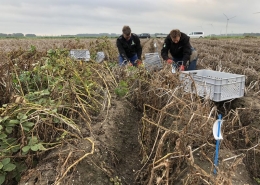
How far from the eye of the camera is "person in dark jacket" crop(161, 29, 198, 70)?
4.97 metres

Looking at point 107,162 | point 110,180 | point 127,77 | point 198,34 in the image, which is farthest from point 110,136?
point 198,34

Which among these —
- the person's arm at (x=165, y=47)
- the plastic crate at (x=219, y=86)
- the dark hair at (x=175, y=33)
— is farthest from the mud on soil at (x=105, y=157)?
the person's arm at (x=165, y=47)

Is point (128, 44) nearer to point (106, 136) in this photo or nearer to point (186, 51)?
point (186, 51)

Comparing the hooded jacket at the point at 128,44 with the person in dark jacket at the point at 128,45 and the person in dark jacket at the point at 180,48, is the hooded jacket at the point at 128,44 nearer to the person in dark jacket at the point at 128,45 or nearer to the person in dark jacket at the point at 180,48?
the person in dark jacket at the point at 128,45

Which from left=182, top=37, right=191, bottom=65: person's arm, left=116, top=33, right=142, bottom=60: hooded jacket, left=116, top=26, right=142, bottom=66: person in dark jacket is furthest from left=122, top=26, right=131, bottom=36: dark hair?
left=182, top=37, right=191, bottom=65: person's arm

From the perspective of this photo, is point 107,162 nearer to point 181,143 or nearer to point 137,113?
point 181,143

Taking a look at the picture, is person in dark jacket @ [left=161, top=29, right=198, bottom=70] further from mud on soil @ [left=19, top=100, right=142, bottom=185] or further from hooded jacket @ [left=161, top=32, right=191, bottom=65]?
mud on soil @ [left=19, top=100, right=142, bottom=185]

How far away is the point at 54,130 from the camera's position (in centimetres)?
220

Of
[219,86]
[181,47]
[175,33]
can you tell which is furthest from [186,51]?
[219,86]

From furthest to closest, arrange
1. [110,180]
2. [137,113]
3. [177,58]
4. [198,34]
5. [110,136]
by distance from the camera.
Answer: [198,34] < [177,58] < [137,113] < [110,136] < [110,180]

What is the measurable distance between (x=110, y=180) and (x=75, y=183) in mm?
315

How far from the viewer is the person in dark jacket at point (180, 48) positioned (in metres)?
4.97

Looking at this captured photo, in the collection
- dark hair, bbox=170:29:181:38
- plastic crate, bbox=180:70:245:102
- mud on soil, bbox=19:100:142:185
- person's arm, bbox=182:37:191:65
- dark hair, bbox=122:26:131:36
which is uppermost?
dark hair, bbox=122:26:131:36

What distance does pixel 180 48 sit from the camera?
5258 millimetres
